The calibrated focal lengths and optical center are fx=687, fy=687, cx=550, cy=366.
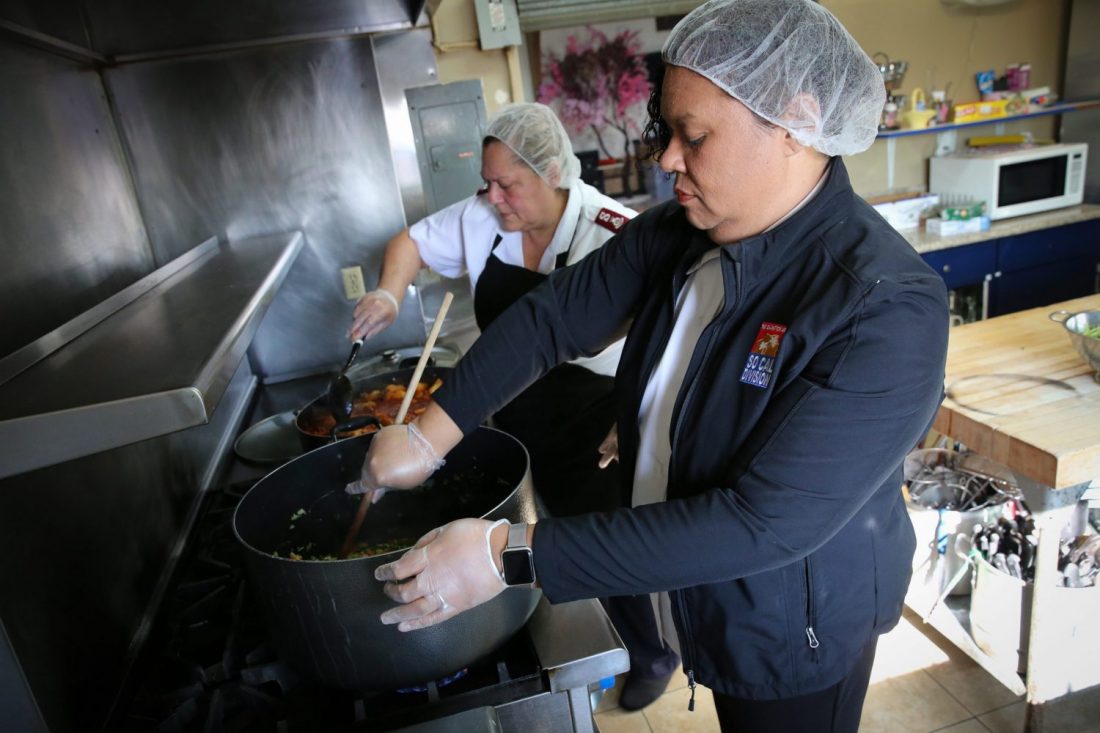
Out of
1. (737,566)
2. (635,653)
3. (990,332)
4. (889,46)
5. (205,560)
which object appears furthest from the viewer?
(889,46)

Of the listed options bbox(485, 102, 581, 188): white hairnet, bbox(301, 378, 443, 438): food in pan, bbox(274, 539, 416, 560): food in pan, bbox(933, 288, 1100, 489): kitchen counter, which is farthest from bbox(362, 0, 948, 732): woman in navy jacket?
bbox(933, 288, 1100, 489): kitchen counter

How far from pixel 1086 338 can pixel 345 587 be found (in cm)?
179

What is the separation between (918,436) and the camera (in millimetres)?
773

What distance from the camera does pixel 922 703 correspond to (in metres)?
1.88

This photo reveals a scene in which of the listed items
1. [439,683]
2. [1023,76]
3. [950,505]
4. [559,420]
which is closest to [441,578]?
[439,683]

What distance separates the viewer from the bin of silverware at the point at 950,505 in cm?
188

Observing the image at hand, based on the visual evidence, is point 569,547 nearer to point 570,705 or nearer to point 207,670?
point 570,705

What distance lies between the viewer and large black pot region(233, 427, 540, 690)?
2.57 feet

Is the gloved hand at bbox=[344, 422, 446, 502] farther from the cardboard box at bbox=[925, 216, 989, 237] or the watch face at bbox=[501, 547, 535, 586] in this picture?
the cardboard box at bbox=[925, 216, 989, 237]

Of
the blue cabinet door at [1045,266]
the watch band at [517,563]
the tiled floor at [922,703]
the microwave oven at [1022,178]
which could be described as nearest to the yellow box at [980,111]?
the microwave oven at [1022,178]

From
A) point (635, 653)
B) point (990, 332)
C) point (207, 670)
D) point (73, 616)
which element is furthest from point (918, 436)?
point (990, 332)

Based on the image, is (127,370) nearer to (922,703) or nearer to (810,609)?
(810,609)

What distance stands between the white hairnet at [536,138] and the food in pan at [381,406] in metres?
0.55

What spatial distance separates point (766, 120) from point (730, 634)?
66 centimetres
